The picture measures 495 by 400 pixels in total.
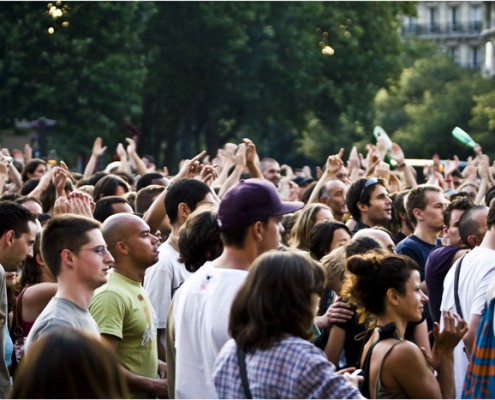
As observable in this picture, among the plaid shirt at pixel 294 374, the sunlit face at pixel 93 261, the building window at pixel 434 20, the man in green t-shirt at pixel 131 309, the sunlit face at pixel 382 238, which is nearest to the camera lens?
the plaid shirt at pixel 294 374

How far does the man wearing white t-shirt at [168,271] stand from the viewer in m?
7.21

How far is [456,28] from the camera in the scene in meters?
113

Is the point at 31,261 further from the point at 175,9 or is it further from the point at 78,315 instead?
the point at 175,9

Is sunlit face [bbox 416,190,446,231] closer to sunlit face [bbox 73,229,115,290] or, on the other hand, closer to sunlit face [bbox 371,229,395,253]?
sunlit face [bbox 371,229,395,253]

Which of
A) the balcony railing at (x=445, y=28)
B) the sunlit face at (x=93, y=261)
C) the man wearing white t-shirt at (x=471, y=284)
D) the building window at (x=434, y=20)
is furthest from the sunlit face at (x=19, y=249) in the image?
the building window at (x=434, y=20)

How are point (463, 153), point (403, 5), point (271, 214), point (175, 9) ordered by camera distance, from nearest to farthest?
1. point (271, 214)
2. point (175, 9)
3. point (403, 5)
4. point (463, 153)

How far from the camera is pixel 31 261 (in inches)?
276

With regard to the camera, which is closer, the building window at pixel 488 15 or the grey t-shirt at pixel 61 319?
Result: the grey t-shirt at pixel 61 319

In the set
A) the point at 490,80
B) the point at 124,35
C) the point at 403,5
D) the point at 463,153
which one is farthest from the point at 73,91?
the point at 490,80

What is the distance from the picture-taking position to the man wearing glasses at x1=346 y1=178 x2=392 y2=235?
9914 mm

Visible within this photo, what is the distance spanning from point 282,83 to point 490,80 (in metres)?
Answer: 31.5

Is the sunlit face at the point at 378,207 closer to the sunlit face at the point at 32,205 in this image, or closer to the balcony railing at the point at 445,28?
the sunlit face at the point at 32,205

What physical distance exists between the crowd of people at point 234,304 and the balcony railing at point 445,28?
105391 mm

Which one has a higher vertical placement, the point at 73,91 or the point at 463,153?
the point at 73,91
